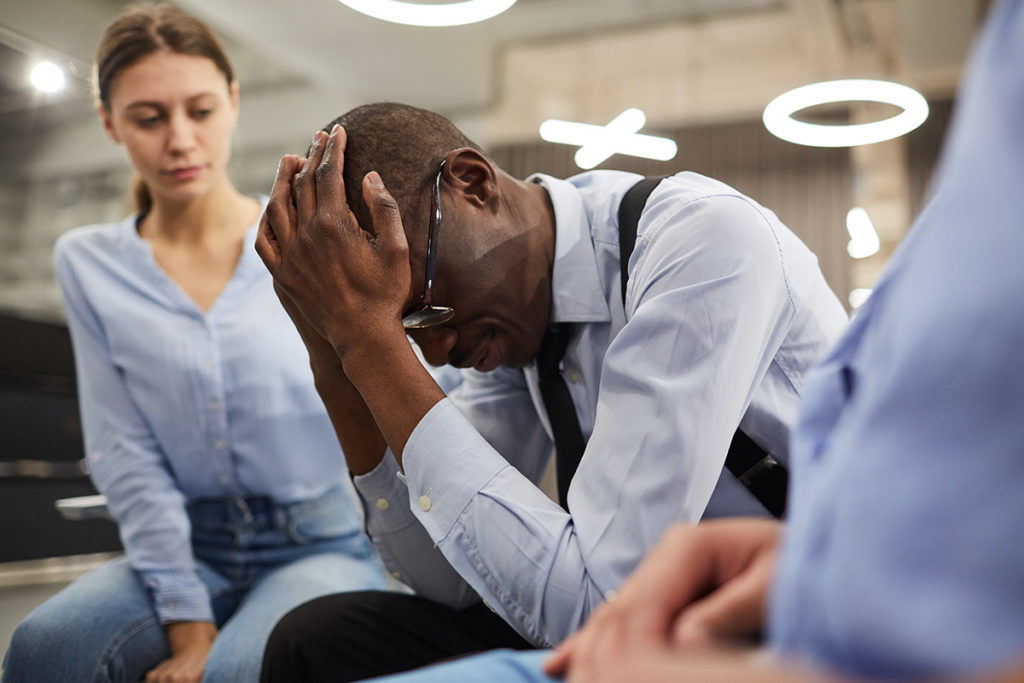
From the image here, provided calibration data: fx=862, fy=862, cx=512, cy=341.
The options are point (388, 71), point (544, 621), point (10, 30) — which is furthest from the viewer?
point (388, 71)

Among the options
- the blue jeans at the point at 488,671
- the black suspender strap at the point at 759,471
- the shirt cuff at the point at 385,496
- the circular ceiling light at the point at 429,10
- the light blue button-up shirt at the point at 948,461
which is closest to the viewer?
the light blue button-up shirt at the point at 948,461

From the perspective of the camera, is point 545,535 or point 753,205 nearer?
point 545,535

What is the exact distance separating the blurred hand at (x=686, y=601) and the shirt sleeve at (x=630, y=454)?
14.0 inches

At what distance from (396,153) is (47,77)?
174 cm

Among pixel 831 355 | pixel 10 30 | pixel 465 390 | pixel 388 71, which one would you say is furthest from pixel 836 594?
pixel 388 71

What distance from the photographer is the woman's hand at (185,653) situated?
1.33 meters

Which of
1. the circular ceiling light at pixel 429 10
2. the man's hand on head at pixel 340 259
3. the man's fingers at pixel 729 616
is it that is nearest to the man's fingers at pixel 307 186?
the man's hand on head at pixel 340 259

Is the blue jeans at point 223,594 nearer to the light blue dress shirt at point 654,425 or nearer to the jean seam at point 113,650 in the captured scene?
the jean seam at point 113,650

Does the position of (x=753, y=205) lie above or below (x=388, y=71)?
below

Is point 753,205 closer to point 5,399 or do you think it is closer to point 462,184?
point 462,184

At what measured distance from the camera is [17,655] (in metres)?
1.30

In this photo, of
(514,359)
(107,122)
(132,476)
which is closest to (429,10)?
→ (107,122)

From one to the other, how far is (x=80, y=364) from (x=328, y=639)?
846mm

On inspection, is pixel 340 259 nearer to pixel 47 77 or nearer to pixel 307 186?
pixel 307 186
